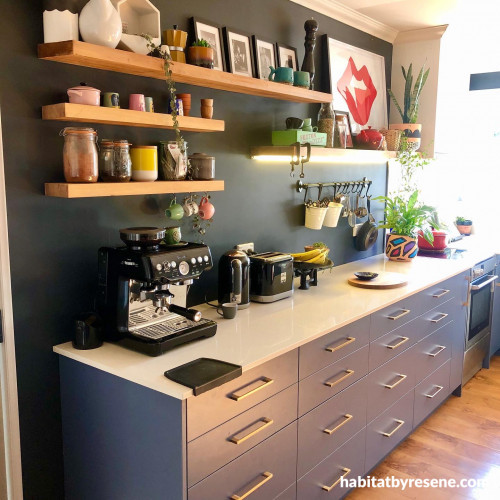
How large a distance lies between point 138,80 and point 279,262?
3.40ft

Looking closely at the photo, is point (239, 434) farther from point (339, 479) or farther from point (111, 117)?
Result: point (111, 117)

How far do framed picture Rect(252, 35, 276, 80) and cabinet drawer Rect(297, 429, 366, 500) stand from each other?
1.78 metres

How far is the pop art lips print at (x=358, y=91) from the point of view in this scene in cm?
335

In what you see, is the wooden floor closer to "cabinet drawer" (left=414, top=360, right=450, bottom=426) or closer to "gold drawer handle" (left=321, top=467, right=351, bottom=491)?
"cabinet drawer" (left=414, top=360, right=450, bottom=426)

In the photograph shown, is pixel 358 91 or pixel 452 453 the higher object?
pixel 358 91

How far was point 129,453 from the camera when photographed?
1.76 m

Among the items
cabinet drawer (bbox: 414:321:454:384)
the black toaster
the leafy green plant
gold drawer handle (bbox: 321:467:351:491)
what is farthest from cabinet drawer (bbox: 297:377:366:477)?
the leafy green plant

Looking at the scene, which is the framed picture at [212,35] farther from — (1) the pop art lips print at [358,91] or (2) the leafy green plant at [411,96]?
(2) the leafy green plant at [411,96]

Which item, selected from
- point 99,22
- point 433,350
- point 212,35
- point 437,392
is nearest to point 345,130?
Answer: point 212,35

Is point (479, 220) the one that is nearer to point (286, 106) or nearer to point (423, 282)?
point (423, 282)

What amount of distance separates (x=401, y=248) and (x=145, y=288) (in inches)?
86.5

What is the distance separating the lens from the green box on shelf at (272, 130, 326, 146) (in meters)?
2.66

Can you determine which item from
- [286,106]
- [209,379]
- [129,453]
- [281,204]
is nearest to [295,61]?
[286,106]

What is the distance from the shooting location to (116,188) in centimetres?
184
